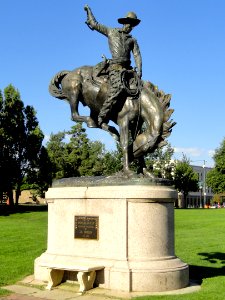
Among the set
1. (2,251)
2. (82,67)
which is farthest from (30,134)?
(82,67)

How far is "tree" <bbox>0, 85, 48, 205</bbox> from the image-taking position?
139 ft

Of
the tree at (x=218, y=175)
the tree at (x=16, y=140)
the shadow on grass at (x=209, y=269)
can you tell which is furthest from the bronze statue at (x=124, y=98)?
the tree at (x=218, y=175)

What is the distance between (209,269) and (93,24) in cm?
642

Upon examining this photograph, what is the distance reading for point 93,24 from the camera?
1066cm

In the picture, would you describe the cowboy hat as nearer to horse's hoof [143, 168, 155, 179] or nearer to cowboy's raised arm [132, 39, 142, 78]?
cowboy's raised arm [132, 39, 142, 78]

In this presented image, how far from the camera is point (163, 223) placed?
9.25 meters

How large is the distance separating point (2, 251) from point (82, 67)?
664 cm

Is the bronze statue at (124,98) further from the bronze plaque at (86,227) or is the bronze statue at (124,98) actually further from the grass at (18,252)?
the grass at (18,252)

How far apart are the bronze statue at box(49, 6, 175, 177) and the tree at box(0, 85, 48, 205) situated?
1246 inches

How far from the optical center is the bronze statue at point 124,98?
1004cm

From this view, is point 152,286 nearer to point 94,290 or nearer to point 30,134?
point 94,290

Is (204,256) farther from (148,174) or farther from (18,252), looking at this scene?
(18,252)

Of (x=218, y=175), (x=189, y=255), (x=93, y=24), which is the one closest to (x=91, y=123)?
(x=93, y=24)

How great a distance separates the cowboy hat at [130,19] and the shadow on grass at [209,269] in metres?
5.74
